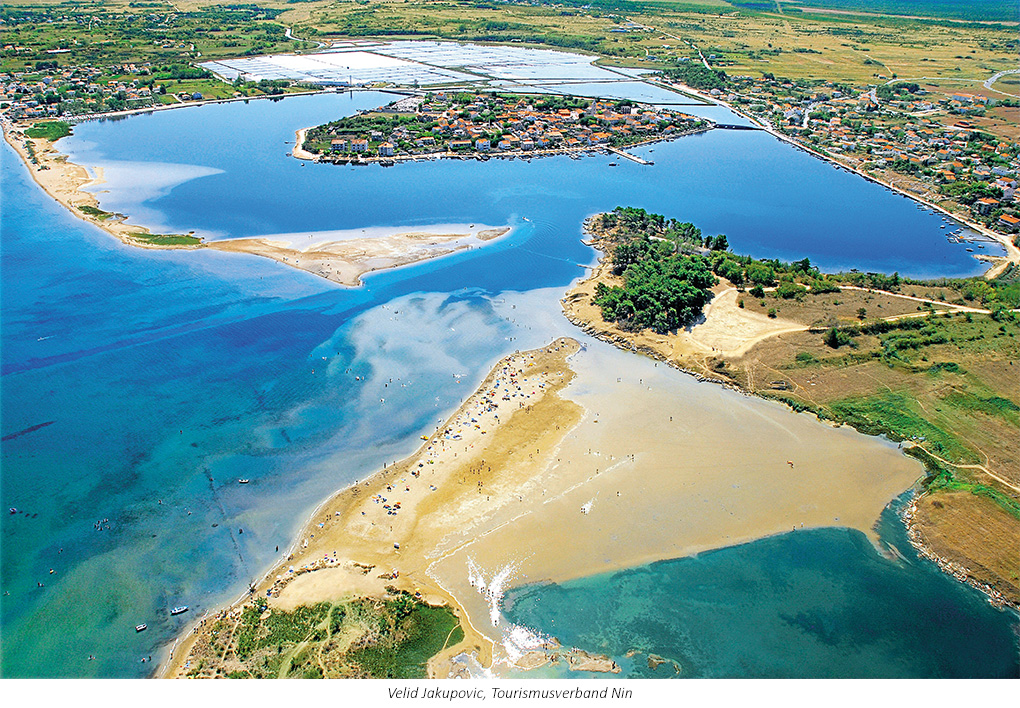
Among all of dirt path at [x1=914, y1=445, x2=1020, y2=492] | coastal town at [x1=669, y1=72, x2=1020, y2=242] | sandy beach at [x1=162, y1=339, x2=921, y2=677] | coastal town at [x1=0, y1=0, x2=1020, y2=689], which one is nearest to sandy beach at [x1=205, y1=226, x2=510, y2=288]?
coastal town at [x1=0, y1=0, x2=1020, y2=689]

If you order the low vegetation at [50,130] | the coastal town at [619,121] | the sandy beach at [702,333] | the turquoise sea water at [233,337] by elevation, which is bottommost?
the turquoise sea water at [233,337]

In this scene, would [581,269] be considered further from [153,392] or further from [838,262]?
[153,392]

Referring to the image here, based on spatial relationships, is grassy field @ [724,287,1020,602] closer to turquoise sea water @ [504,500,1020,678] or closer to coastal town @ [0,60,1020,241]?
turquoise sea water @ [504,500,1020,678]

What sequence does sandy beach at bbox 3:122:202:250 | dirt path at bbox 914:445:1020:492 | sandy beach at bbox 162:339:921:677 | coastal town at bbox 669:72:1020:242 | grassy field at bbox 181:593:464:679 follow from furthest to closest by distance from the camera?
1. coastal town at bbox 669:72:1020:242
2. sandy beach at bbox 3:122:202:250
3. dirt path at bbox 914:445:1020:492
4. sandy beach at bbox 162:339:921:677
5. grassy field at bbox 181:593:464:679

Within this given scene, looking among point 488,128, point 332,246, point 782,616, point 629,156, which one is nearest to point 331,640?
point 782,616

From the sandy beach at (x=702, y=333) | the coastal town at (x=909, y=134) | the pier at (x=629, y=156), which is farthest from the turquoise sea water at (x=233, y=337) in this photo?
the coastal town at (x=909, y=134)

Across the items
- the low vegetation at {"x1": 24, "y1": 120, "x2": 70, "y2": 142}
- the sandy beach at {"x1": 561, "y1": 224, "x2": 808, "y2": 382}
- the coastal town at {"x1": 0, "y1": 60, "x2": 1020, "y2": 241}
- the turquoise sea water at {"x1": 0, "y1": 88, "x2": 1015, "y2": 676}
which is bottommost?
the turquoise sea water at {"x1": 0, "y1": 88, "x2": 1015, "y2": 676}

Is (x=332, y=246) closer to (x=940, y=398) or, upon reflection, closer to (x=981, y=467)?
(x=940, y=398)

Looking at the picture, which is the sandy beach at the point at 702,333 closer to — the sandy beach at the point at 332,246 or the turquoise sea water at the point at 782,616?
the sandy beach at the point at 332,246
